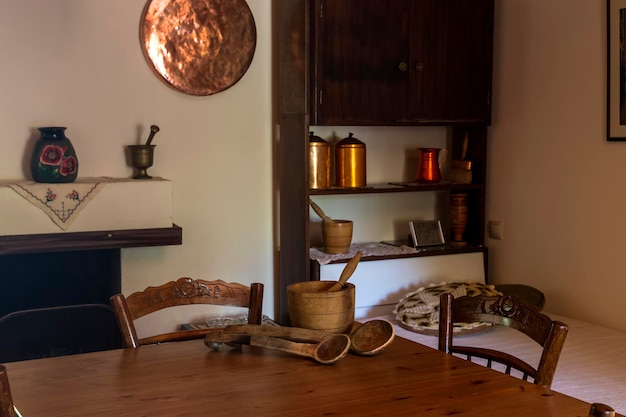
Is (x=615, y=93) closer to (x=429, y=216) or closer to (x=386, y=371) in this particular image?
(x=429, y=216)

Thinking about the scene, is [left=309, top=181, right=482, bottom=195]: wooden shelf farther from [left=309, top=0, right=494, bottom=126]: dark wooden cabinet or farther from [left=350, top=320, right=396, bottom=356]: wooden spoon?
[left=350, top=320, right=396, bottom=356]: wooden spoon

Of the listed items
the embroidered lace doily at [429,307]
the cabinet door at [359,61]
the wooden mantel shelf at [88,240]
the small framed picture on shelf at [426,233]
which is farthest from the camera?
the small framed picture on shelf at [426,233]

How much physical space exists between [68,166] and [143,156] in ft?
1.04

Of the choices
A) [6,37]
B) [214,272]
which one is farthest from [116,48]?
[214,272]

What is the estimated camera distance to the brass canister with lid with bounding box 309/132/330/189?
3.34m

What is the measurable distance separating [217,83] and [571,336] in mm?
1821

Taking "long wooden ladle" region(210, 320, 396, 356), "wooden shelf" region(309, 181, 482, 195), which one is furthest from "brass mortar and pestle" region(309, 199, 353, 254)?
"long wooden ladle" region(210, 320, 396, 356)

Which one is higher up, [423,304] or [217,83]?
[217,83]

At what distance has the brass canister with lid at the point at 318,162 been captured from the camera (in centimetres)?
334

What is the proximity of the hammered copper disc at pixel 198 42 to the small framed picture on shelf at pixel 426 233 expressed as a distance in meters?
1.11

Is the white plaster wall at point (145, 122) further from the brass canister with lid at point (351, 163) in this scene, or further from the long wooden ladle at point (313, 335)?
the long wooden ladle at point (313, 335)

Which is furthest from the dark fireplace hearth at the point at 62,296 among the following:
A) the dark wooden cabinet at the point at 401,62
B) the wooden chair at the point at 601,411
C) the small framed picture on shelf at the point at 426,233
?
the wooden chair at the point at 601,411

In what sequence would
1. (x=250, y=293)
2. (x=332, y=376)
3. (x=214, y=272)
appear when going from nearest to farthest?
1. (x=332, y=376)
2. (x=250, y=293)
3. (x=214, y=272)

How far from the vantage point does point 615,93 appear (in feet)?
9.82
